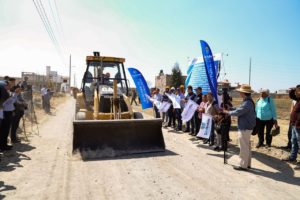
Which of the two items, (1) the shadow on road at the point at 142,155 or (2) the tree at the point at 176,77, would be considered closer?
(1) the shadow on road at the point at 142,155

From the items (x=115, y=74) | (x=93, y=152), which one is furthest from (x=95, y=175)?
(x=115, y=74)

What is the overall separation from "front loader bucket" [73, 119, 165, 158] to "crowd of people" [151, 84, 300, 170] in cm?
182

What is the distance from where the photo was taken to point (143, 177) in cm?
545

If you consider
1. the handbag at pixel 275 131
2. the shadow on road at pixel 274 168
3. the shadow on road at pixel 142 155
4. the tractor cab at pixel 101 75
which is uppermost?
the tractor cab at pixel 101 75

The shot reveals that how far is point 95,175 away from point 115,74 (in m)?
4.96

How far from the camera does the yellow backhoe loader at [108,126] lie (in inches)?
274

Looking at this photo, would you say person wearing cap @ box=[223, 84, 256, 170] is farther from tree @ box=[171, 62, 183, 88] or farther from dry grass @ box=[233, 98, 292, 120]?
tree @ box=[171, 62, 183, 88]

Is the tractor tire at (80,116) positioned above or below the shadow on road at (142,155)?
above

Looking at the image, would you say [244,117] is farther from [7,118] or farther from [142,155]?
[7,118]

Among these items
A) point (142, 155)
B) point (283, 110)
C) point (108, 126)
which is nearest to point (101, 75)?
point (108, 126)

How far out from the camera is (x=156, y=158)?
6.82 m

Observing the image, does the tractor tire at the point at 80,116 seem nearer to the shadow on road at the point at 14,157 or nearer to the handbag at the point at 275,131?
the shadow on road at the point at 14,157

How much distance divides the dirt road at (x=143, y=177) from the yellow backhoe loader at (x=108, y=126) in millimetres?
425

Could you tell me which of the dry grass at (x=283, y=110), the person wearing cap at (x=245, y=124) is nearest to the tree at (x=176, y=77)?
the dry grass at (x=283, y=110)
